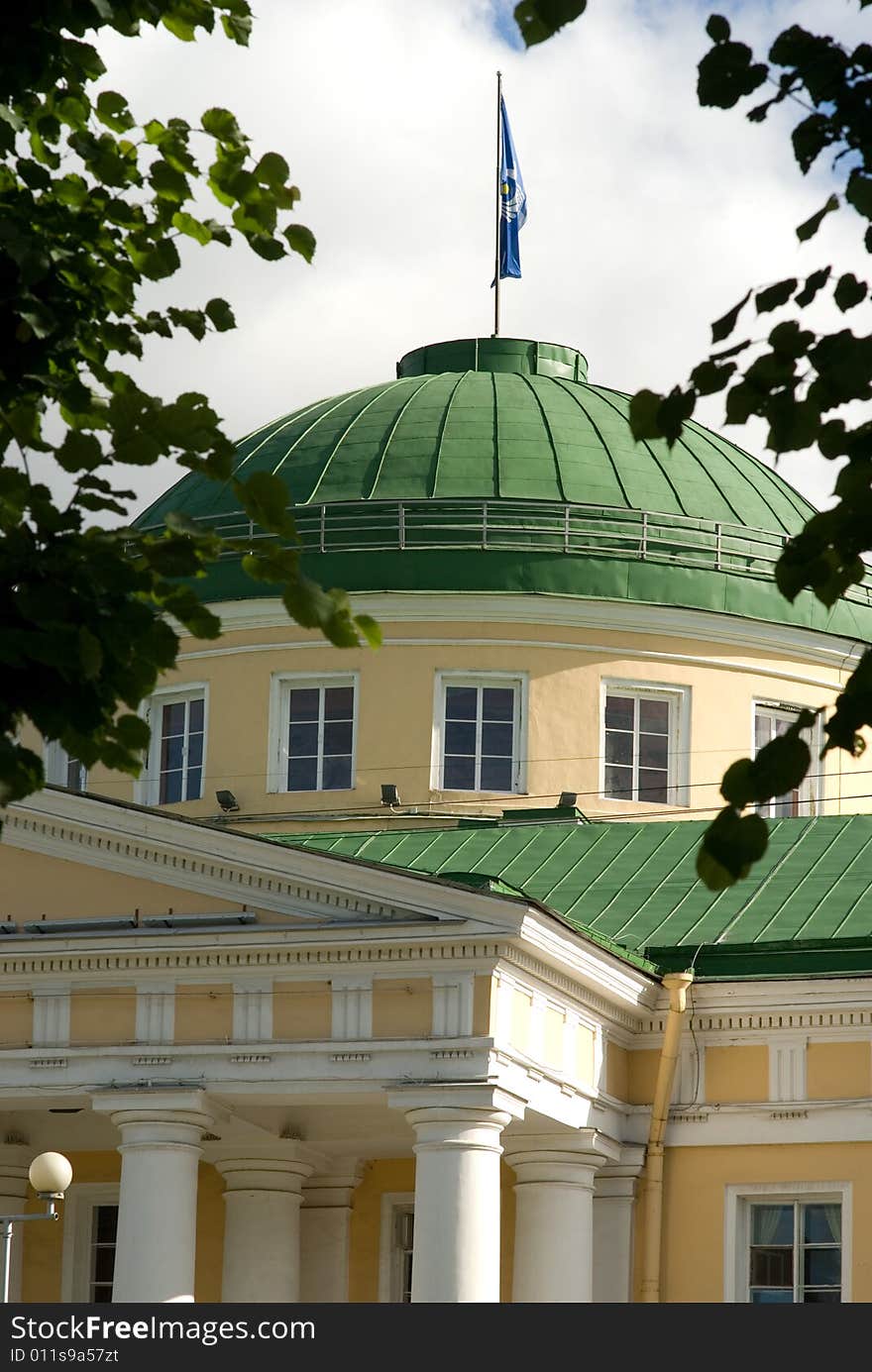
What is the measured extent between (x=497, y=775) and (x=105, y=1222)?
6350mm

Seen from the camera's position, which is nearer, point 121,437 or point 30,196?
point 121,437

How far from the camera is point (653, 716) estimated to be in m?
27.3

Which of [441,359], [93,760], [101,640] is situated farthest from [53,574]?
[441,359]

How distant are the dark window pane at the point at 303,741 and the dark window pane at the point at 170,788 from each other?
4.49ft

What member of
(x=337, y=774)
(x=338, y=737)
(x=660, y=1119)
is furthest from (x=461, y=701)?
(x=660, y=1119)

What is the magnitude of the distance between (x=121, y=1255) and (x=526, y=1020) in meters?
3.61

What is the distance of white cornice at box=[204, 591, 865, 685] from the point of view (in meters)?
26.9

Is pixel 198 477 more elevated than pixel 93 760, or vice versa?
pixel 198 477

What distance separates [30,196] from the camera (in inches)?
337

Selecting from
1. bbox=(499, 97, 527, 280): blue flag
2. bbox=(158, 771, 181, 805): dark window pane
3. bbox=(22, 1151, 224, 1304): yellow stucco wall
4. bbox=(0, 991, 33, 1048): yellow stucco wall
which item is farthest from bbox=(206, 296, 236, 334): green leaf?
bbox=(499, 97, 527, 280): blue flag

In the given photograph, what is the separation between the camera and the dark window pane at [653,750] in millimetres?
27062
